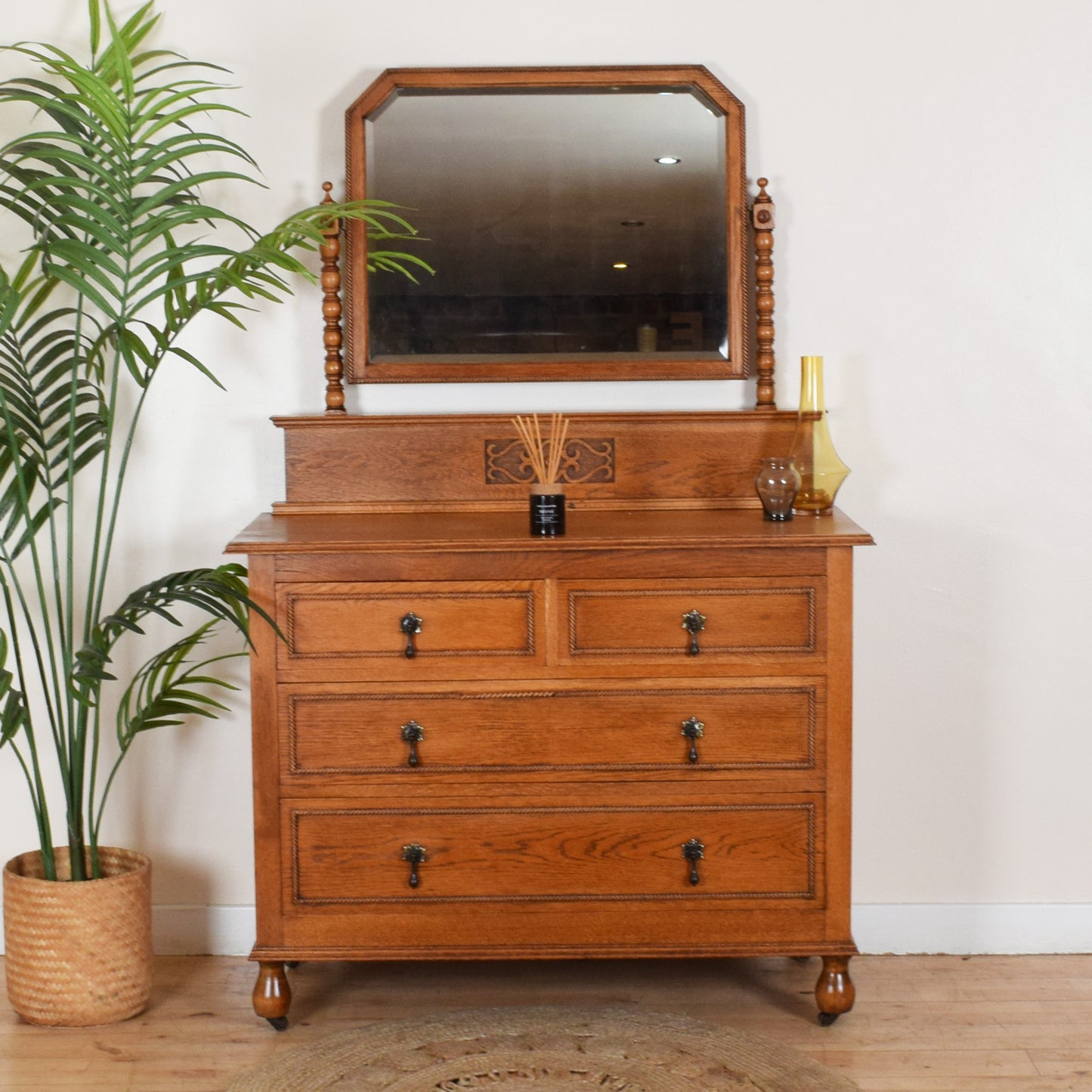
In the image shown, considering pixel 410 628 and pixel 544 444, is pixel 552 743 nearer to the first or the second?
pixel 410 628

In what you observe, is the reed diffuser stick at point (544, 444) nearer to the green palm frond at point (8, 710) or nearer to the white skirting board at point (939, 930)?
the green palm frond at point (8, 710)

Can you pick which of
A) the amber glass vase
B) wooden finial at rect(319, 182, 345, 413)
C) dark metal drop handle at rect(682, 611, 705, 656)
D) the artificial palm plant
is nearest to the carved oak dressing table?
dark metal drop handle at rect(682, 611, 705, 656)

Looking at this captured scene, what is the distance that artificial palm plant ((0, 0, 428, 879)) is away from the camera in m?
2.52

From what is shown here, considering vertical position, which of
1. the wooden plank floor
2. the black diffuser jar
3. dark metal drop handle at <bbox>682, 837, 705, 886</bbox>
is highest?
the black diffuser jar

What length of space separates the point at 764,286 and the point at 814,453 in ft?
1.26

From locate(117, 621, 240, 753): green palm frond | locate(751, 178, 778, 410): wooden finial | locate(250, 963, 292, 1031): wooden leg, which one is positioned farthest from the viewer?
locate(751, 178, 778, 410): wooden finial

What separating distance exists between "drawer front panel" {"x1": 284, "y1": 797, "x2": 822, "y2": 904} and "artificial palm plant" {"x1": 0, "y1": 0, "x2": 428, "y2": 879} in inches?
18.4

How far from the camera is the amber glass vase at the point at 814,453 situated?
9.26ft

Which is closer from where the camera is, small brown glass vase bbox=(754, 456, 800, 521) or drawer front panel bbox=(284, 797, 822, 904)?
drawer front panel bbox=(284, 797, 822, 904)

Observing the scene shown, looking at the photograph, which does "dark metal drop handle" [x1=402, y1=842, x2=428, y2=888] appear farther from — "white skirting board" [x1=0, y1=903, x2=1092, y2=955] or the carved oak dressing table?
"white skirting board" [x1=0, y1=903, x2=1092, y2=955]

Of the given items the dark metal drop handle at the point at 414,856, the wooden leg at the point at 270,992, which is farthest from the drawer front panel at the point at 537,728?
the wooden leg at the point at 270,992

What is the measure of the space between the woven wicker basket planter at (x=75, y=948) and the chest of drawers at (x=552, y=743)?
32 cm

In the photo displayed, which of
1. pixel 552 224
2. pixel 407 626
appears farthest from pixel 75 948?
pixel 552 224

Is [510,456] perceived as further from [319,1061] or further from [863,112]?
[319,1061]
